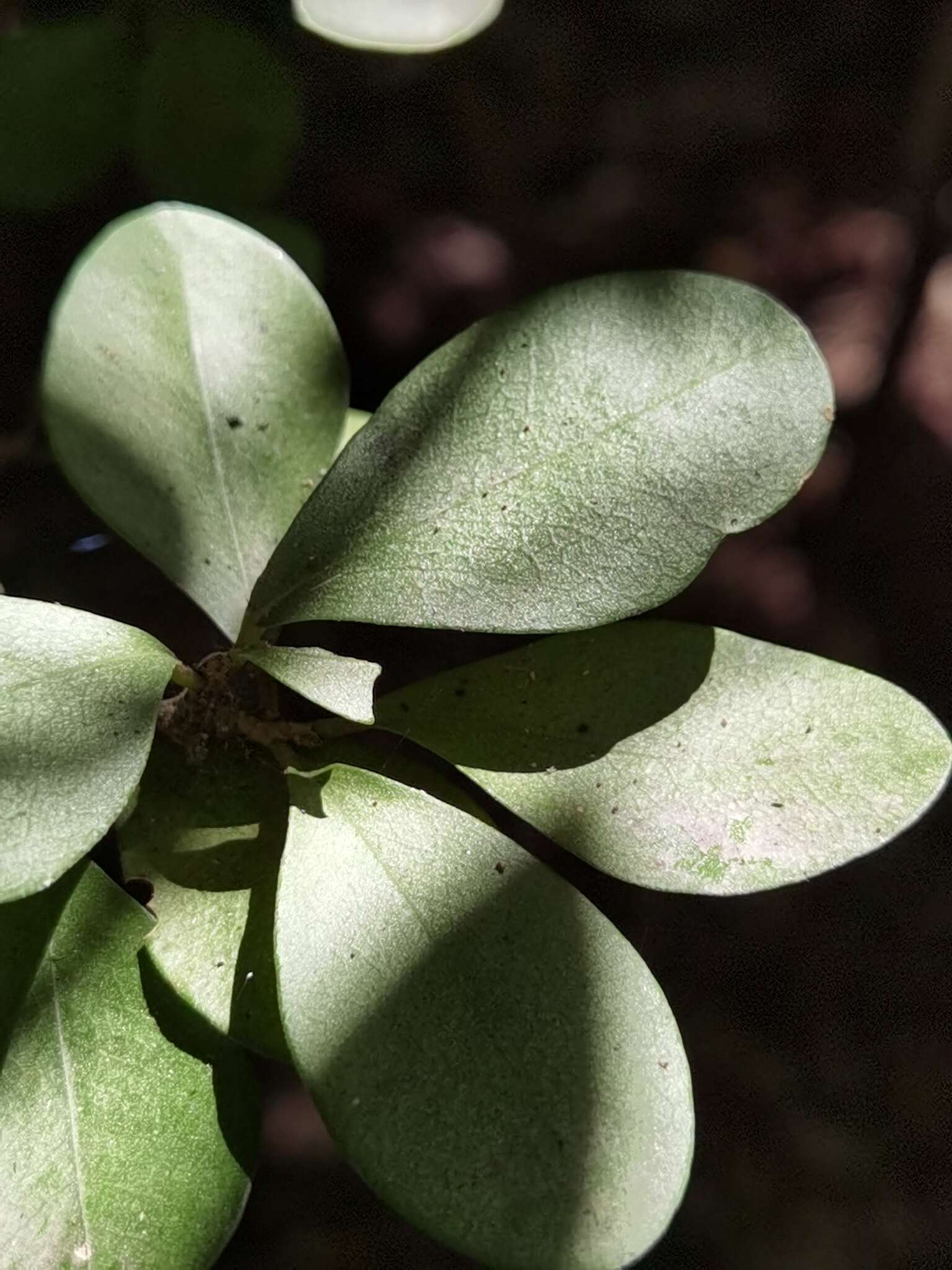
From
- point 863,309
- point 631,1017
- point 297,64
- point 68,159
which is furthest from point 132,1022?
point 863,309

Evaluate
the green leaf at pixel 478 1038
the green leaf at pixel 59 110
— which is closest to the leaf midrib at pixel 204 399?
the green leaf at pixel 478 1038

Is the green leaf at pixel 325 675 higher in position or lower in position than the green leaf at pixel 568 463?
lower

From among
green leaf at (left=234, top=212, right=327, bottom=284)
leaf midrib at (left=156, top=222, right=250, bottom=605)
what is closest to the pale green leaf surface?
leaf midrib at (left=156, top=222, right=250, bottom=605)

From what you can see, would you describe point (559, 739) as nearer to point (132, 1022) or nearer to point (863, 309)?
point (132, 1022)

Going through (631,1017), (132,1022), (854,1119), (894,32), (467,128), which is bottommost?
(854,1119)

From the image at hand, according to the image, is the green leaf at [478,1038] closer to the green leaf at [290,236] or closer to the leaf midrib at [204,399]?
the leaf midrib at [204,399]

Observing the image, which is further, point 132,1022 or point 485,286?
point 485,286
